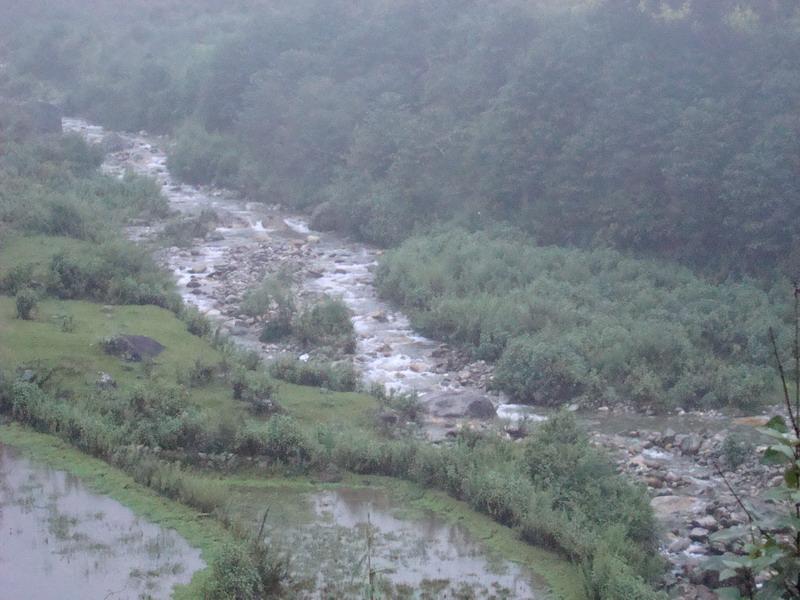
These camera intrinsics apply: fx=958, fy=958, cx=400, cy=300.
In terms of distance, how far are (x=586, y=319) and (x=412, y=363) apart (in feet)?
10.7

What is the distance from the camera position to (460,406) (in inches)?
537

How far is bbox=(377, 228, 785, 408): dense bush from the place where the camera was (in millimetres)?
14727

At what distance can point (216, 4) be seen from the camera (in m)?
51.1

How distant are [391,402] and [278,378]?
1.92 meters

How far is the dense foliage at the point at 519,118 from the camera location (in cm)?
1944

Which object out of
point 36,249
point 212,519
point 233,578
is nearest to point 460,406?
point 212,519

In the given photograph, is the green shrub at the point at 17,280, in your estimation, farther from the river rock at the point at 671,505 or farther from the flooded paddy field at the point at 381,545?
the river rock at the point at 671,505

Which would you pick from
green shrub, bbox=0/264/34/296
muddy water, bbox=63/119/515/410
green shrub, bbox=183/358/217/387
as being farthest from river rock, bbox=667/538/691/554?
green shrub, bbox=0/264/34/296

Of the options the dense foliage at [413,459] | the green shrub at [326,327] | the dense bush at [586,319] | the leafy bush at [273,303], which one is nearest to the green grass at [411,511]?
the dense foliage at [413,459]

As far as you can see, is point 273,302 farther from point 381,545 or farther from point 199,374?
point 381,545

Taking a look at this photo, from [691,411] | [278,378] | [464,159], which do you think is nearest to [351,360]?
[278,378]

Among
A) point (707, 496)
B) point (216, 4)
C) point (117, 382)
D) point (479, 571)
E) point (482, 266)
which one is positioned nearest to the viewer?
point (479, 571)

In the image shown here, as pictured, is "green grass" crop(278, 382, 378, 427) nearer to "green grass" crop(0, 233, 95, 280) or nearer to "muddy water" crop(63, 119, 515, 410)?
"muddy water" crop(63, 119, 515, 410)

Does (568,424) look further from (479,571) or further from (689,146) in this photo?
(689,146)
